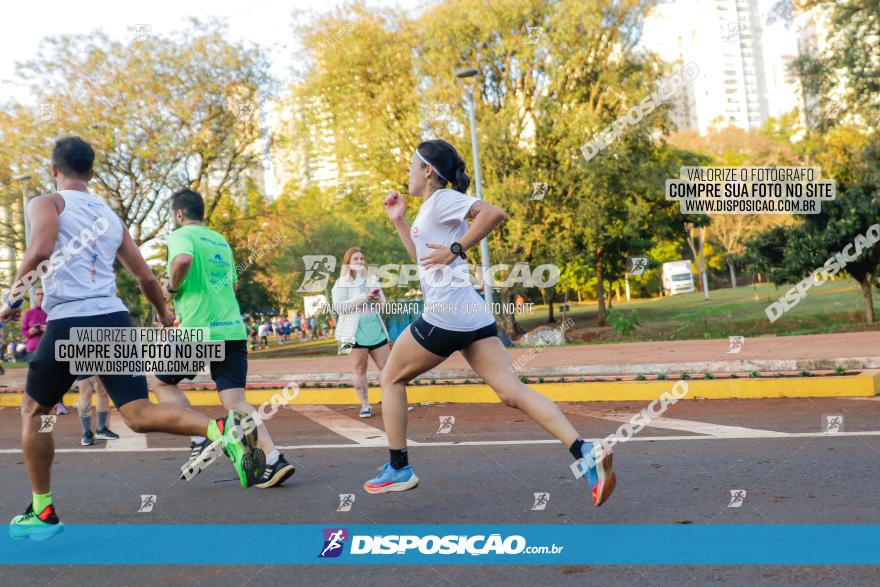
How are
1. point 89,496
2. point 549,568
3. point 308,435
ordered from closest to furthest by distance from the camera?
point 549,568
point 89,496
point 308,435

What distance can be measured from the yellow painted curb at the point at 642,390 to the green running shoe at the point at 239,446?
484 centimetres

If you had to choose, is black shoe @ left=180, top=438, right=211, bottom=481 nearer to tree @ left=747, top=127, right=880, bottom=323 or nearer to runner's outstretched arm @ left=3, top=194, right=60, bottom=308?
runner's outstretched arm @ left=3, top=194, right=60, bottom=308

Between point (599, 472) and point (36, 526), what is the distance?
107 inches

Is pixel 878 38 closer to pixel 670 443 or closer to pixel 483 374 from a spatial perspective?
pixel 670 443

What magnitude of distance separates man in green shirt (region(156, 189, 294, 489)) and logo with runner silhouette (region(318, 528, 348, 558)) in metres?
1.17

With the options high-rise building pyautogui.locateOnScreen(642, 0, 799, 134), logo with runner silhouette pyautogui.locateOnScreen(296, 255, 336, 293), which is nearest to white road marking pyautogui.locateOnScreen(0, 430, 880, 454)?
logo with runner silhouette pyautogui.locateOnScreen(296, 255, 336, 293)

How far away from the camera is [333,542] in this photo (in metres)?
3.89

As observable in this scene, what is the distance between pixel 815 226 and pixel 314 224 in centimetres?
1714

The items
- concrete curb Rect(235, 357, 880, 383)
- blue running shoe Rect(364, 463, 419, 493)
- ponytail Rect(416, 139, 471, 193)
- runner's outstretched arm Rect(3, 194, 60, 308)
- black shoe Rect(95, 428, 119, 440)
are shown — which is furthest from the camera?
concrete curb Rect(235, 357, 880, 383)

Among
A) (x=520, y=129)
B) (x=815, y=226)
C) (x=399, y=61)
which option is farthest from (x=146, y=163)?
(x=815, y=226)

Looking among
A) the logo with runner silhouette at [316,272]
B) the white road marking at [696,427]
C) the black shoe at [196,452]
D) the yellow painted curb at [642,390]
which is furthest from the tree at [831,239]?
the black shoe at [196,452]

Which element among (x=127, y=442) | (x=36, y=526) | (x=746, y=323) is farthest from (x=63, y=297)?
(x=746, y=323)

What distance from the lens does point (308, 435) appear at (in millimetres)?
7539

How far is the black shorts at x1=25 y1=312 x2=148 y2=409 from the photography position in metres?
4.06
